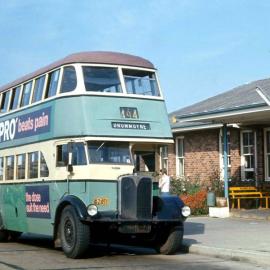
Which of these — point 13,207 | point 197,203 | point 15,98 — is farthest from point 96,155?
point 197,203

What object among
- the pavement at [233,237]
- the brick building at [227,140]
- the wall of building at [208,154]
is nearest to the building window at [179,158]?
the brick building at [227,140]

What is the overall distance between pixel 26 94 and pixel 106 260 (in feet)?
16.9

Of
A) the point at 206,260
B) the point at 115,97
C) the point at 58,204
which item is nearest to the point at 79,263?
the point at 58,204

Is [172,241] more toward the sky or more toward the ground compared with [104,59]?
more toward the ground

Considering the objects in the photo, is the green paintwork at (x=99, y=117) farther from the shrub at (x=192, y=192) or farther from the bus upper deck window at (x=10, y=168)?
the shrub at (x=192, y=192)

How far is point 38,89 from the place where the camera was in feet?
47.4

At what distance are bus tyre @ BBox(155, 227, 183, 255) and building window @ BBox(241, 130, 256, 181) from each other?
35.2 feet

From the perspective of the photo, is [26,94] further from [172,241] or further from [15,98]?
[172,241]

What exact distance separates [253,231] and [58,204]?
227 inches

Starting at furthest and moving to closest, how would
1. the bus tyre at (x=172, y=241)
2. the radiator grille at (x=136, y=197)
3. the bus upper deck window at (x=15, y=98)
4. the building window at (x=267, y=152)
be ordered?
the building window at (x=267, y=152)
the bus upper deck window at (x=15, y=98)
the bus tyre at (x=172, y=241)
the radiator grille at (x=136, y=197)

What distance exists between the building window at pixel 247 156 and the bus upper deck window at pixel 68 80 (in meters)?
11.5

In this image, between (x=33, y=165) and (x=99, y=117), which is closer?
(x=99, y=117)

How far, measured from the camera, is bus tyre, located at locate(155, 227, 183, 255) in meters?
12.9

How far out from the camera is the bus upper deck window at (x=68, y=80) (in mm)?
13000
